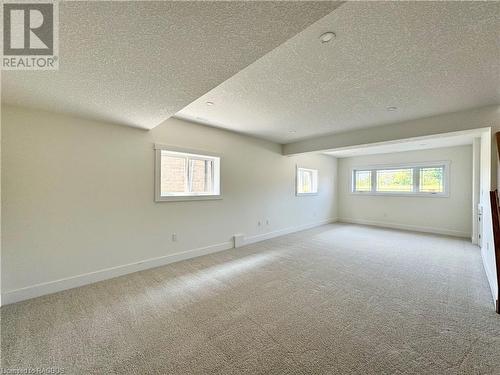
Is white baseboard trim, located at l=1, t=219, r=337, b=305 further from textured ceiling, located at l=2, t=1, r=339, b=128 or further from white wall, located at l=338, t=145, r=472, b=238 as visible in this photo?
white wall, located at l=338, t=145, r=472, b=238

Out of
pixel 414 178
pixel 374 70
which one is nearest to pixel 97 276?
pixel 374 70

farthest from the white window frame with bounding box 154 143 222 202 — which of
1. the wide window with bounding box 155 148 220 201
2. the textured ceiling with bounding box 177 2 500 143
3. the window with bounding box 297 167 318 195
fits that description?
the window with bounding box 297 167 318 195

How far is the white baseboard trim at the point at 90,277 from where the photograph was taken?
2.30 meters

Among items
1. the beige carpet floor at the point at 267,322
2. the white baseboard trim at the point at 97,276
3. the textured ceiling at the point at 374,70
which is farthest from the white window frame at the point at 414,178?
the white baseboard trim at the point at 97,276

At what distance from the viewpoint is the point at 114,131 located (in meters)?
2.95

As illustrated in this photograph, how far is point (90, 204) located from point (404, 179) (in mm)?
7894

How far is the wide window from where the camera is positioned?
3.49 metres

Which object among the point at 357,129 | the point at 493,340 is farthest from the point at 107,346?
the point at 357,129

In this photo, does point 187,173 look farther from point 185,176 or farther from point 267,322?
point 267,322

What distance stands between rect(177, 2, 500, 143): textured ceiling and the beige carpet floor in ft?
7.95

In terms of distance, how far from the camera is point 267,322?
1.94m

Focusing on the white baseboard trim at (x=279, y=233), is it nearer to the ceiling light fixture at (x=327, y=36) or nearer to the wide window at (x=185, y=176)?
the wide window at (x=185, y=176)

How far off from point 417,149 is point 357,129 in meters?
3.32

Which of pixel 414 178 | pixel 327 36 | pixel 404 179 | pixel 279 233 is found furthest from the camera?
pixel 404 179
